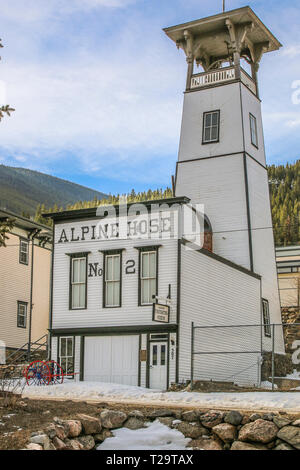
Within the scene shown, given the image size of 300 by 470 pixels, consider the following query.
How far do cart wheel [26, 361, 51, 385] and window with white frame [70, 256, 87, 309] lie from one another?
3618 mm

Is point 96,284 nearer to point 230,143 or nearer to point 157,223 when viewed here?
point 157,223

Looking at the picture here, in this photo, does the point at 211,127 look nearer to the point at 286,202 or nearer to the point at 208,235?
the point at 208,235

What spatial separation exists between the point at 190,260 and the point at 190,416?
12374mm

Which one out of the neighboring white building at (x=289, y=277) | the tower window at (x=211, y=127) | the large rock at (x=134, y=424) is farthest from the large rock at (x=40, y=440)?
the neighboring white building at (x=289, y=277)

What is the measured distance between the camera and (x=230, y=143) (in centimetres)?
4150

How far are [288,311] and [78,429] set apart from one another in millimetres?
30808

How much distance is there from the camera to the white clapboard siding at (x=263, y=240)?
4072 cm

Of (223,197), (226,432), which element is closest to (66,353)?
(223,197)

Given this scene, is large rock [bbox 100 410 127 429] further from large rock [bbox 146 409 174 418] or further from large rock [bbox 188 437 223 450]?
large rock [bbox 188 437 223 450]

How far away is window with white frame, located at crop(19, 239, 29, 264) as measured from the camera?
48688 mm

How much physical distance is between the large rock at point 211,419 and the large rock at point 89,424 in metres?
2.93

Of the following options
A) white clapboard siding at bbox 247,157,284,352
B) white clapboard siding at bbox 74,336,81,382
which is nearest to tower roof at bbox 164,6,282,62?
white clapboard siding at bbox 247,157,284,352
